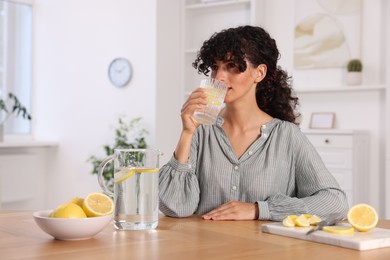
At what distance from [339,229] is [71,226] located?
0.62 metres

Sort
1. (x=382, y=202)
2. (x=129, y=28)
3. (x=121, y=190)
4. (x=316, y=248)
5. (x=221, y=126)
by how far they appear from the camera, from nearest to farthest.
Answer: (x=316, y=248), (x=121, y=190), (x=221, y=126), (x=382, y=202), (x=129, y=28)

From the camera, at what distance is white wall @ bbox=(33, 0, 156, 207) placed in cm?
532

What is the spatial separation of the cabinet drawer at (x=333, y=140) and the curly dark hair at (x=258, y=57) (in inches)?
78.4

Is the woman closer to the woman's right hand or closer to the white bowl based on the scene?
the woman's right hand

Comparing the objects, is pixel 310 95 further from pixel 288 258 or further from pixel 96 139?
pixel 288 258

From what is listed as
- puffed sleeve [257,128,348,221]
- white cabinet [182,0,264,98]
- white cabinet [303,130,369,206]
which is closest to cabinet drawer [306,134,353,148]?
white cabinet [303,130,369,206]

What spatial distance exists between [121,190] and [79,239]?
16 cm

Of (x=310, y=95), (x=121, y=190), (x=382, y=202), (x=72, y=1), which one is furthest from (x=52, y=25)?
(x=121, y=190)

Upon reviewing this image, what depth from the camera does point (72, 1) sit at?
5879 mm

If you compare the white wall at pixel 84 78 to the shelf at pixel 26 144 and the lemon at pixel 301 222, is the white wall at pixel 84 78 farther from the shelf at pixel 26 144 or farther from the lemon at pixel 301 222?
the lemon at pixel 301 222

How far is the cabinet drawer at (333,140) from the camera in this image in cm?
432

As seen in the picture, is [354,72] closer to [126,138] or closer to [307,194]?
[126,138]

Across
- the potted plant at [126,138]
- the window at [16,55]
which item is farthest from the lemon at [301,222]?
the window at [16,55]

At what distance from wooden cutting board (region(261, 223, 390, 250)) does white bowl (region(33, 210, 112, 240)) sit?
44 cm
